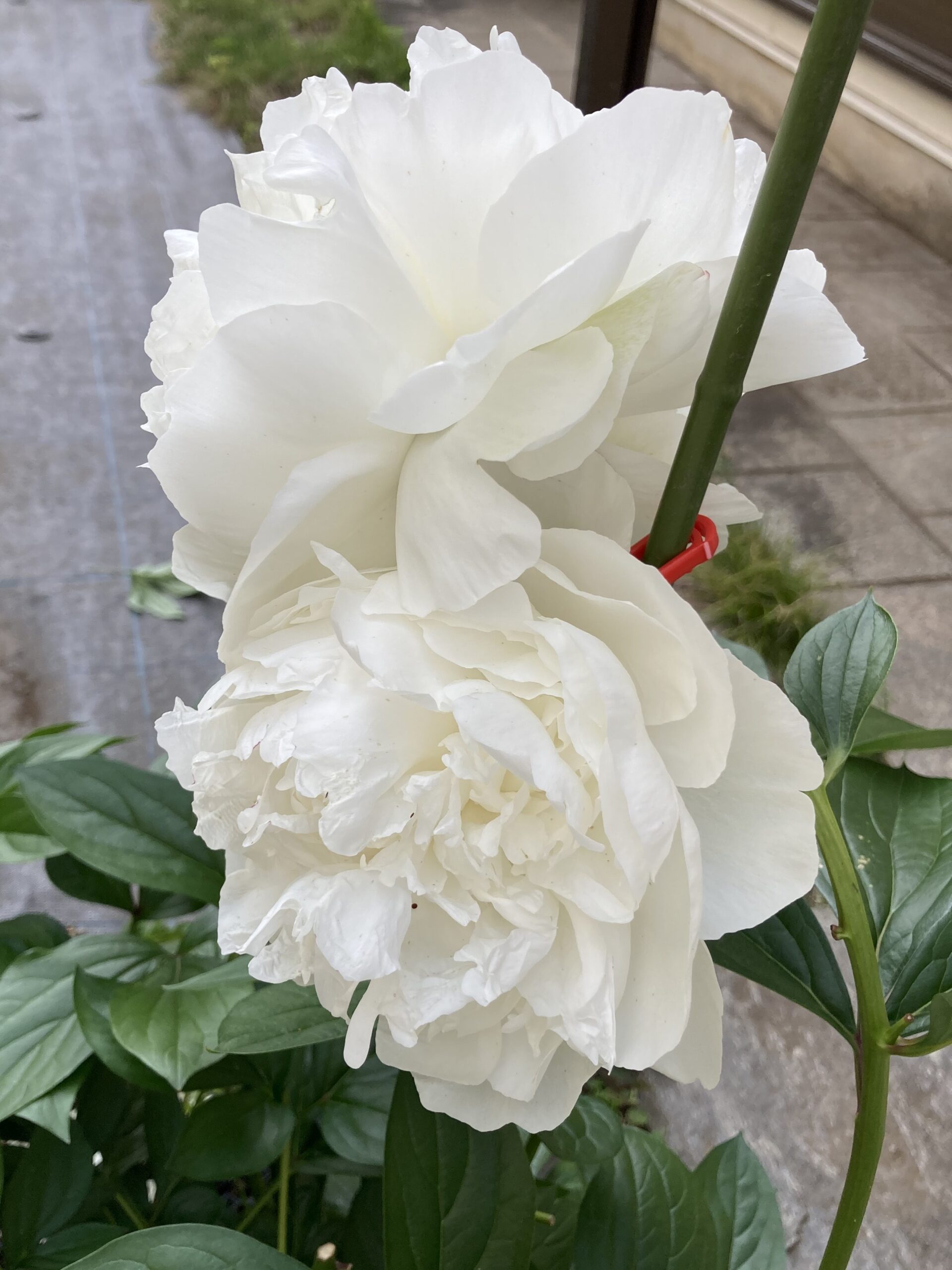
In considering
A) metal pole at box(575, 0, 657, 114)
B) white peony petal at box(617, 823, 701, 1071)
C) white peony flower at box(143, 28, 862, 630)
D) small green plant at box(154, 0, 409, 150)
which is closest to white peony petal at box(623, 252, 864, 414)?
white peony flower at box(143, 28, 862, 630)

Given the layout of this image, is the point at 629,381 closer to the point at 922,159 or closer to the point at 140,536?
the point at 140,536

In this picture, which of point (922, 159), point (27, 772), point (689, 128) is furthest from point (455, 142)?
point (922, 159)

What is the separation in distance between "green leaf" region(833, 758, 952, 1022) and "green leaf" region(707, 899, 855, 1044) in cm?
2

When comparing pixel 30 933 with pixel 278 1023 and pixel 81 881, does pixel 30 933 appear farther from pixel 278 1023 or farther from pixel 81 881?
pixel 278 1023

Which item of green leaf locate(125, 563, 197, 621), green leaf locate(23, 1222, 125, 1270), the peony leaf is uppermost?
the peony leaf

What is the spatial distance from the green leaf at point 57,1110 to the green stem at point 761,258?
1.69 feet

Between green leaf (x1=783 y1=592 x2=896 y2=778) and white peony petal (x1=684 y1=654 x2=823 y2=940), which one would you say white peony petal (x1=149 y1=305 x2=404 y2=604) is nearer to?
white peony petal (x1=684 y1=654 x2=823 y2=940)

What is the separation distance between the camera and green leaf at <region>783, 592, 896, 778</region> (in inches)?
18.1

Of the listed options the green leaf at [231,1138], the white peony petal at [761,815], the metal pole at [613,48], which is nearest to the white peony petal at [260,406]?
the white peony petal at [761,815]

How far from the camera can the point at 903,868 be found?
48 centimetres

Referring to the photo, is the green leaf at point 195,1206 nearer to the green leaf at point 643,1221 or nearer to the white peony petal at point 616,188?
the green leaf at point 643,1221

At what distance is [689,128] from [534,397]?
66 millimetres

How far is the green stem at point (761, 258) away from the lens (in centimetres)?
20

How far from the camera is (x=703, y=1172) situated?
0.61 meters
